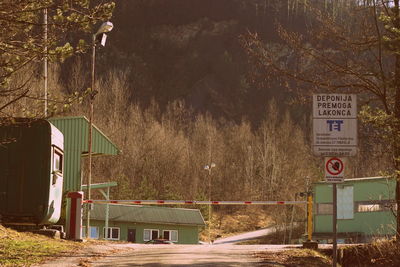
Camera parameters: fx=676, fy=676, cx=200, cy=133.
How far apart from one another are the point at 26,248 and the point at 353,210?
24873mm

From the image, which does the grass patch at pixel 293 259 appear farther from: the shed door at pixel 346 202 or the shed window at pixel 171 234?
the shed window at pixel 171 234

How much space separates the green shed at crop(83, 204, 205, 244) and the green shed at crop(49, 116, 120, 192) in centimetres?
1373

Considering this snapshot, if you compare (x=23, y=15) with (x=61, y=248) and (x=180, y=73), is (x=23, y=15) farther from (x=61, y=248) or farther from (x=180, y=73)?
(x=180, y=73)

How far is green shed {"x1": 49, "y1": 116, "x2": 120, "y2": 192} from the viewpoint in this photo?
30.6 meters

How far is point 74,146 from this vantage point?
30.9m

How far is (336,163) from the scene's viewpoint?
34.0 ft

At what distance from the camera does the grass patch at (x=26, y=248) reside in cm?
1224

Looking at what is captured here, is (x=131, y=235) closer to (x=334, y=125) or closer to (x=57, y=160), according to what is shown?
(x=57, y=160)

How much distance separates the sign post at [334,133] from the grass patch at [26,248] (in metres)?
5.42

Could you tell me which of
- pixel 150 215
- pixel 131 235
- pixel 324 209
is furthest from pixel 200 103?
pixel 324 209

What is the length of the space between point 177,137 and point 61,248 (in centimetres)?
7292

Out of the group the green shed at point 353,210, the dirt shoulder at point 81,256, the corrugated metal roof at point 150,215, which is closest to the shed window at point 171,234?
the corrugated metal roof at point 150,215

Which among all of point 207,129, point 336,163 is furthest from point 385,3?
point 207,129

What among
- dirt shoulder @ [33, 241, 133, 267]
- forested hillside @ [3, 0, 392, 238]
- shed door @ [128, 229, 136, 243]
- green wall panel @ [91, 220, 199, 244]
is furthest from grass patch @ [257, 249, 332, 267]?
shed door @ [128, 229, 136, 243]
